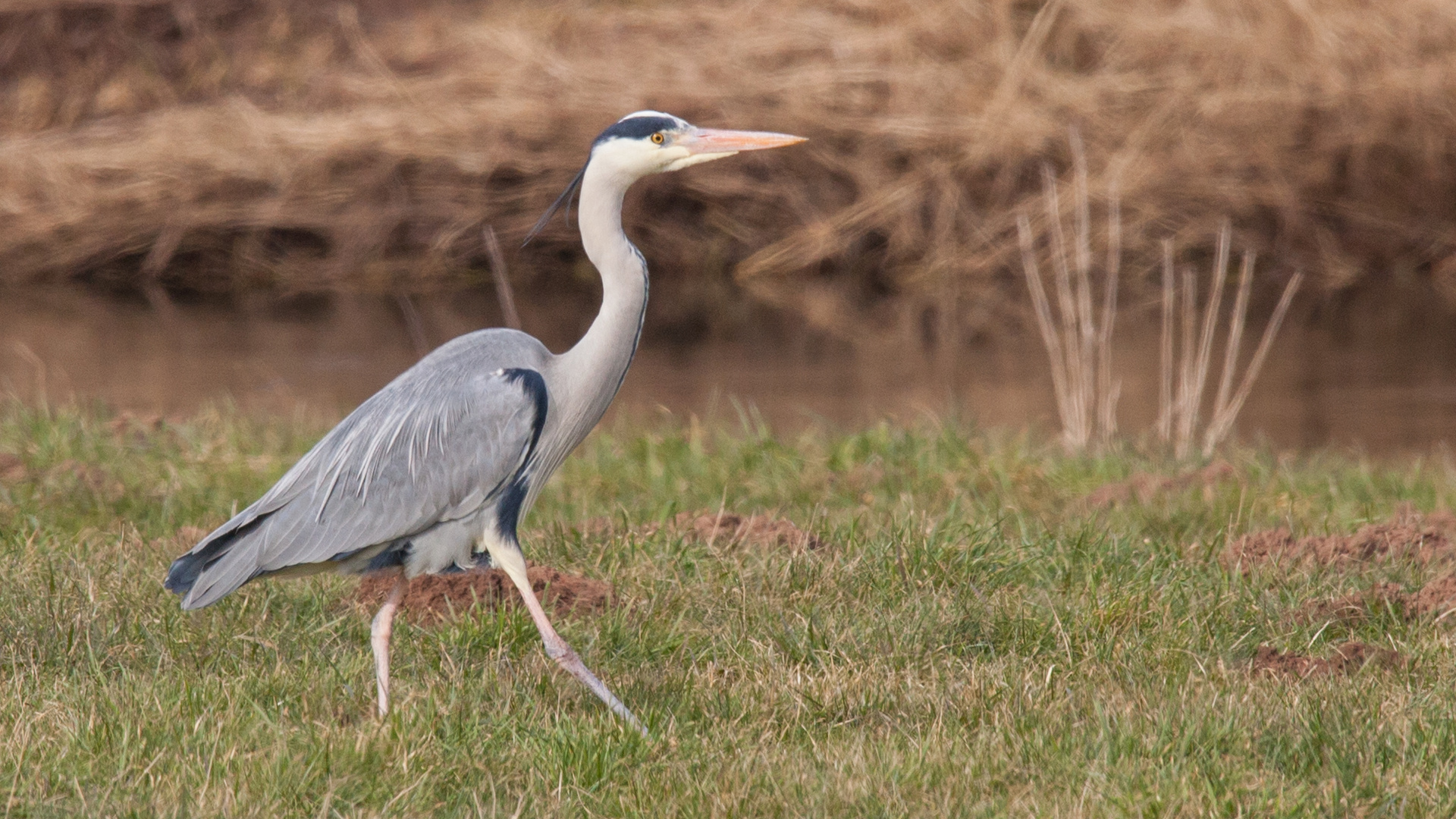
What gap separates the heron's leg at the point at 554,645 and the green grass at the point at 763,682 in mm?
58

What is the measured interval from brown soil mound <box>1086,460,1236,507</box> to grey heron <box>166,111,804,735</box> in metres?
2.49

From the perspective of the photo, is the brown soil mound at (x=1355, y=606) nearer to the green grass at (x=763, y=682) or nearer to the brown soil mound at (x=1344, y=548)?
the green grass at (x=763, y=682)

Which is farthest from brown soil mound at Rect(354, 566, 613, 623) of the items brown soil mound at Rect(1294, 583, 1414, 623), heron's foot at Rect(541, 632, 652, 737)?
brown soil mound at Rect(1294, 583, 1414, 623)

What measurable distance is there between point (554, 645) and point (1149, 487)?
297cm

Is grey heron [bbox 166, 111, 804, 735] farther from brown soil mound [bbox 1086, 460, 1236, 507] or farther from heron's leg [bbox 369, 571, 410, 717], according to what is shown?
brown soil mound [bbox 1086, 460, 1236, 507]

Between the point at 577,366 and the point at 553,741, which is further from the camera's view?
the point at 577,366

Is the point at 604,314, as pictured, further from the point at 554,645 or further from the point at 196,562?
the point at 196,562

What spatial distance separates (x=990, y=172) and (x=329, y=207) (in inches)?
214

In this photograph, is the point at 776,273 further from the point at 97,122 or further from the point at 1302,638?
the point at 1302,638

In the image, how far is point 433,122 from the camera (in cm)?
1457

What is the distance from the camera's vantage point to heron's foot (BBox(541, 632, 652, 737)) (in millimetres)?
3791

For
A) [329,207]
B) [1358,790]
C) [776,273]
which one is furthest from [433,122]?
[1358,790]

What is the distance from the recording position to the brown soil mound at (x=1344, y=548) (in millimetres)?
5055

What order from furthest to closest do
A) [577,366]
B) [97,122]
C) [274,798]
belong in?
1. [97,122]
2. [577,366]
3. [274,798]
